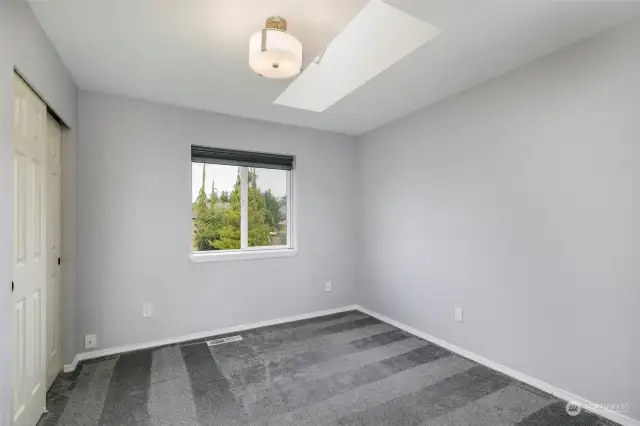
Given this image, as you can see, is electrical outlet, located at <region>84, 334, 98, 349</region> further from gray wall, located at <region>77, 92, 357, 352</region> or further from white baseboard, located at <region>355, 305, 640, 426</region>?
white baseboard, located at <region>355, 305, 640, 426</region>

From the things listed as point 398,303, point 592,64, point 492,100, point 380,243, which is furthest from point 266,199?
point 592,64

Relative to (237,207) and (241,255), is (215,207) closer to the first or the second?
(237,207)

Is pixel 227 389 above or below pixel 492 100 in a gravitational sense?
below

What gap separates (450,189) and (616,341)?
1559mm

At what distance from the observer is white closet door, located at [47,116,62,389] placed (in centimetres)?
221

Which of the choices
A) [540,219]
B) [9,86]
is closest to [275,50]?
[9,86]

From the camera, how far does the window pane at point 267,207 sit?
3.66 metres

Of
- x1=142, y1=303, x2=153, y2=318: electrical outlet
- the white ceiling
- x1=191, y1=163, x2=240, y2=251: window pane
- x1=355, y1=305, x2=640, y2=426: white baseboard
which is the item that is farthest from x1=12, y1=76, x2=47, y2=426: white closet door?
x1=355, y1=305, x2=640, y2=426: white baseboard

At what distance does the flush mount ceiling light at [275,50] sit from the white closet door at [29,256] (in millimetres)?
1257

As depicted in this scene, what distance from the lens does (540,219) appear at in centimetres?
223

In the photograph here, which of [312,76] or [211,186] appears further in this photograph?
[211,186]

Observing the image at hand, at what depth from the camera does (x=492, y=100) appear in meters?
2.54

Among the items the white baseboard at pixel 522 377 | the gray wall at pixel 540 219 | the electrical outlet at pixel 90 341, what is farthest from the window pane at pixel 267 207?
the white baseboard at pixel 522 377

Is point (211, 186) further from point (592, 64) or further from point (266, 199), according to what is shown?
point (592, 64)
